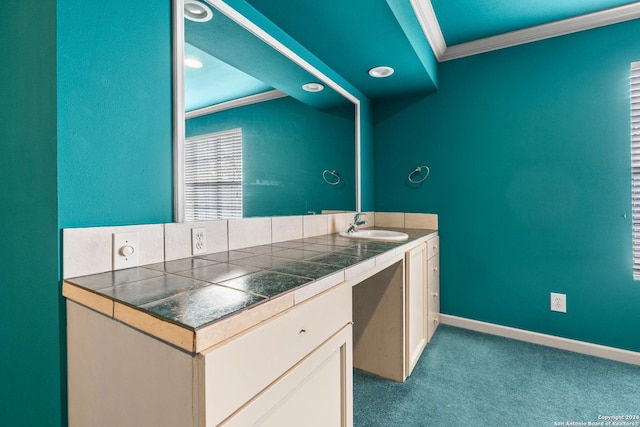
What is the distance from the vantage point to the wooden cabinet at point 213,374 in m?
0.53

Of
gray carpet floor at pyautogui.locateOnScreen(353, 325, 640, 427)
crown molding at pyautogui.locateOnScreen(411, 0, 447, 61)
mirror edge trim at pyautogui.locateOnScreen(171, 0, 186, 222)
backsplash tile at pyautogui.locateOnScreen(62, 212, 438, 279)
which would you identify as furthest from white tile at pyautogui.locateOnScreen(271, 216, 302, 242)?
crown molding at pyautogui.locateOnScreen(411, 0, 447, 61)

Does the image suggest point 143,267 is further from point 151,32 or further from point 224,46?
point 224,46

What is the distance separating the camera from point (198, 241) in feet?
3.80

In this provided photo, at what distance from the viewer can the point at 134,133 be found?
98 centimetres

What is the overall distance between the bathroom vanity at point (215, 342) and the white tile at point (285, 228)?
39 centimetres

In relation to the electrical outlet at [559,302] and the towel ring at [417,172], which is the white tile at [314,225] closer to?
the towel ring at [417,172]

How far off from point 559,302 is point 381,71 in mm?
2023

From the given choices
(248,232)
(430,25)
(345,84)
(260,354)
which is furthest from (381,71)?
(260,354)

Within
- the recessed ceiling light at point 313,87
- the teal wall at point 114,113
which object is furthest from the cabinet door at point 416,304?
the teal wall at point 114,113

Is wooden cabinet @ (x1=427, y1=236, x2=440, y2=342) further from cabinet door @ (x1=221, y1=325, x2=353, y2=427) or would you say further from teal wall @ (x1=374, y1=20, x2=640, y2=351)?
cabinet door @ (x1=221, y1=325, x2=353, y2=427)

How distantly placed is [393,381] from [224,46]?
189cm

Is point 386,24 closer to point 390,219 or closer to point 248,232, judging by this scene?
point 248,232

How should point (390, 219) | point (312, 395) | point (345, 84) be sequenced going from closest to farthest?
point (312, 395)
point (345, 84)
point (390, 219)

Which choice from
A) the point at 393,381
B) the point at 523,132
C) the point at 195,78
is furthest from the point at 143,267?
the point at 523,132
